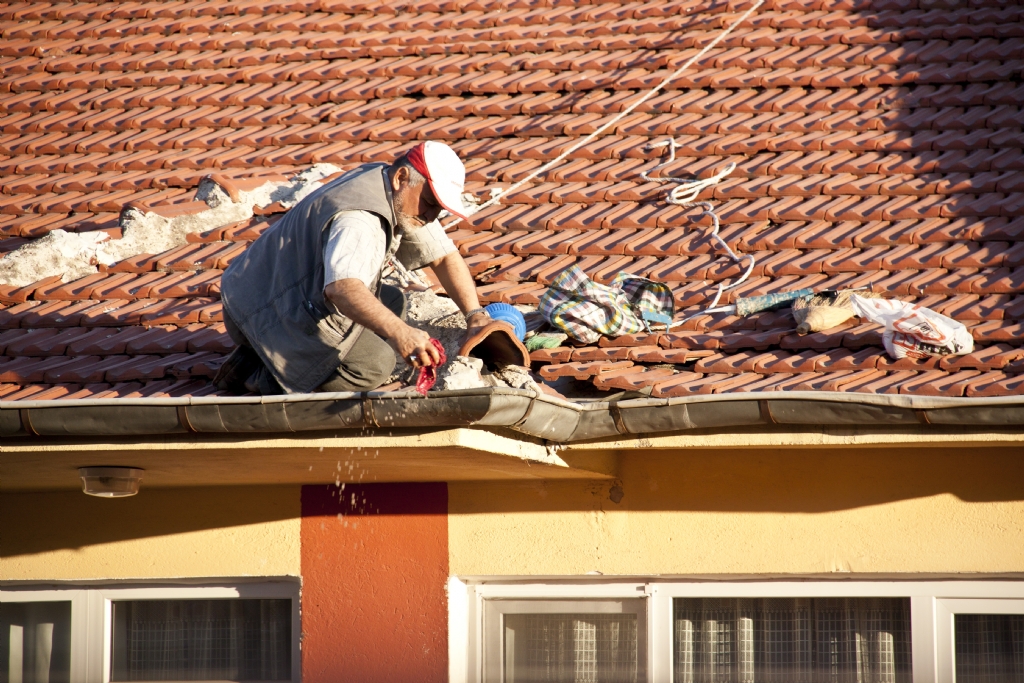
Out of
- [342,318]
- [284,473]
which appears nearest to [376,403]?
[342,318]

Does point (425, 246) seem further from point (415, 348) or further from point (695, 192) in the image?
point (695, 192)

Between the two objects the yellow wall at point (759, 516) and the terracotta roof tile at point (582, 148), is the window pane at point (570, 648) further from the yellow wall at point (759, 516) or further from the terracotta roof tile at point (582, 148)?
the terracotta roof tile at point (582, 148)

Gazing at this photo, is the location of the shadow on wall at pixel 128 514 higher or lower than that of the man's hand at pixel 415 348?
lower

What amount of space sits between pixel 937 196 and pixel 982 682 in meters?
2.12

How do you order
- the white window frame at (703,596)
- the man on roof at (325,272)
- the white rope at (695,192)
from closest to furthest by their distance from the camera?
the man on roof at (325,272), the white window frame at (703,596), the white rope at (695,192)

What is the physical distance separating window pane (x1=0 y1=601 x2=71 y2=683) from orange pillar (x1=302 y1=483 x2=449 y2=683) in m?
1.19

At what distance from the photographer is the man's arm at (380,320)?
10.6 feet

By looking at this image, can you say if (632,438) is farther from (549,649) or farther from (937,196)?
(937,196)

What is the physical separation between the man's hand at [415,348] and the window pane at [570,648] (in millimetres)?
1702

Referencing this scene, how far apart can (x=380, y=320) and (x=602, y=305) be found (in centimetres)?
140

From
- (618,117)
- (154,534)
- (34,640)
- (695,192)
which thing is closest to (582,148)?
(618,117)

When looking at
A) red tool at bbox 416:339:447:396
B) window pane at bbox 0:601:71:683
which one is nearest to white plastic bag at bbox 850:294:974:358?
red tool at bbox 416:339:447:396

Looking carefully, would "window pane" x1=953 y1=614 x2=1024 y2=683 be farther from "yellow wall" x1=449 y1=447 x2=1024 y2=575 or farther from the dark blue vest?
the dark blue vest

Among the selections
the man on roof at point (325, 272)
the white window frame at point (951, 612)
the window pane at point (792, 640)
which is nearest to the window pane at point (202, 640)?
the man on roof at point (325, 272)
